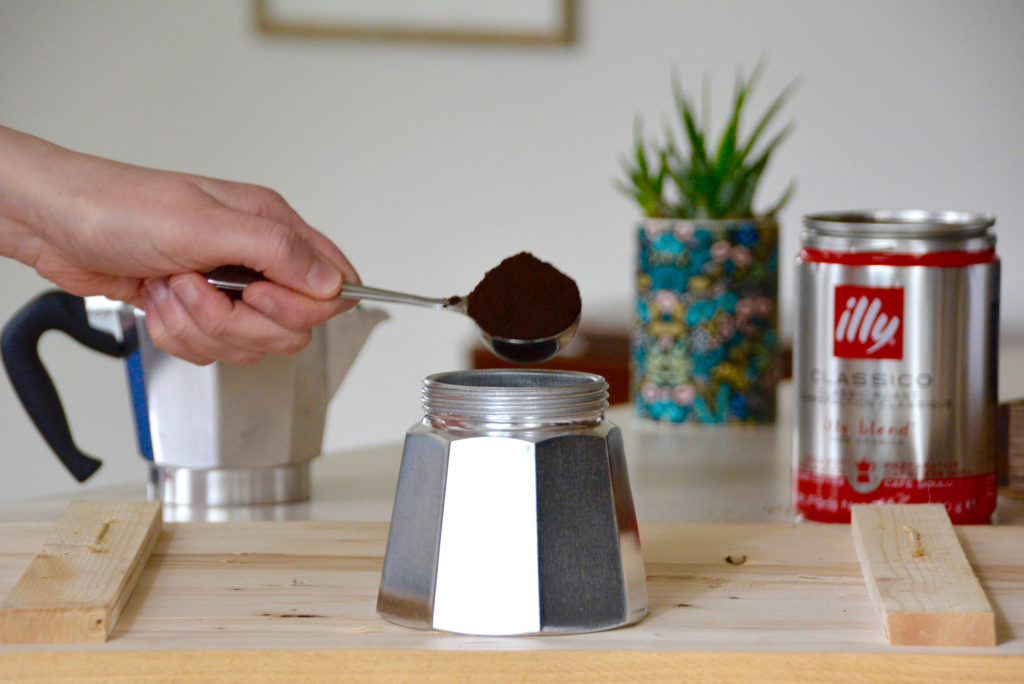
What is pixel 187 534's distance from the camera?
0.70 meters

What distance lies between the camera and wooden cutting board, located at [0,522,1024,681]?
52 centimetres

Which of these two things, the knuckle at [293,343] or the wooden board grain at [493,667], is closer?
the wooden board grain at [493,667]

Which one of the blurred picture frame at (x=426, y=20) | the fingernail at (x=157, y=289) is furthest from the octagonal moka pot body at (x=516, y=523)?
the blurred picture frame at (x=426, y=20)

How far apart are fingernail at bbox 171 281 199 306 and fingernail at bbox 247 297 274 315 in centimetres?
4

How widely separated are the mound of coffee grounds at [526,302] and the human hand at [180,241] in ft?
0.36

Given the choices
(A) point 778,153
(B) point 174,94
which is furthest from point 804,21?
(B) point 174,94

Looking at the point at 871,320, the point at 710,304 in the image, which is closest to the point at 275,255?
the point at 871,320

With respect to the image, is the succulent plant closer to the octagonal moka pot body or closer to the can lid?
the can lid

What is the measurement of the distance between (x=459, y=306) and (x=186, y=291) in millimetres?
186

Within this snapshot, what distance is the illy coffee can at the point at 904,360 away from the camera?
0.72m

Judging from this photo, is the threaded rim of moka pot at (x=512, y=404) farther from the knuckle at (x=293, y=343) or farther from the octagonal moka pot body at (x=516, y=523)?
the knuckle at (x=293, y=343)

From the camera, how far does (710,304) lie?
1.24 metres

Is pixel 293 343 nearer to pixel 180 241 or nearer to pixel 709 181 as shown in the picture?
pixel 180 241

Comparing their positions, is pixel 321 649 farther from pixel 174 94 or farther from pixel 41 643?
pixel 174 94
